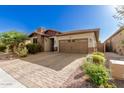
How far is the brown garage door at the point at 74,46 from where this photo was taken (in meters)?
13.6

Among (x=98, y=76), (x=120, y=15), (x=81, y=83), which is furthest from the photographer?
(x=120, y=15)

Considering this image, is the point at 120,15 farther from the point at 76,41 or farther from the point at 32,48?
the point at 32,48

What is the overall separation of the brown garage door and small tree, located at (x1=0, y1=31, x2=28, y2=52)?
5578 millimetres

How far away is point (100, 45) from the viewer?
19.2 meters

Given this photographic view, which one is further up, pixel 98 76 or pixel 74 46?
pixel 74 46

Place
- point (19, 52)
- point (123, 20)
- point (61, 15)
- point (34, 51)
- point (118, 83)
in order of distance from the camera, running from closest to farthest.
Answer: point (118, 83)
point (123, 20)
point (61, 15)
point (19, 52)
point (34, 51)

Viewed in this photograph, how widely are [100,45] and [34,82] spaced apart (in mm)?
15921

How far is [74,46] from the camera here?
14320mm

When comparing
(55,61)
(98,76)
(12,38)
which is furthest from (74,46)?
(98,76)

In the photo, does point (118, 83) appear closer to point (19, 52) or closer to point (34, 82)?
point (34, 82)

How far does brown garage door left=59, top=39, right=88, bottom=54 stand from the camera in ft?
44.5

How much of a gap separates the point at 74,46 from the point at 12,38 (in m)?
8.38
